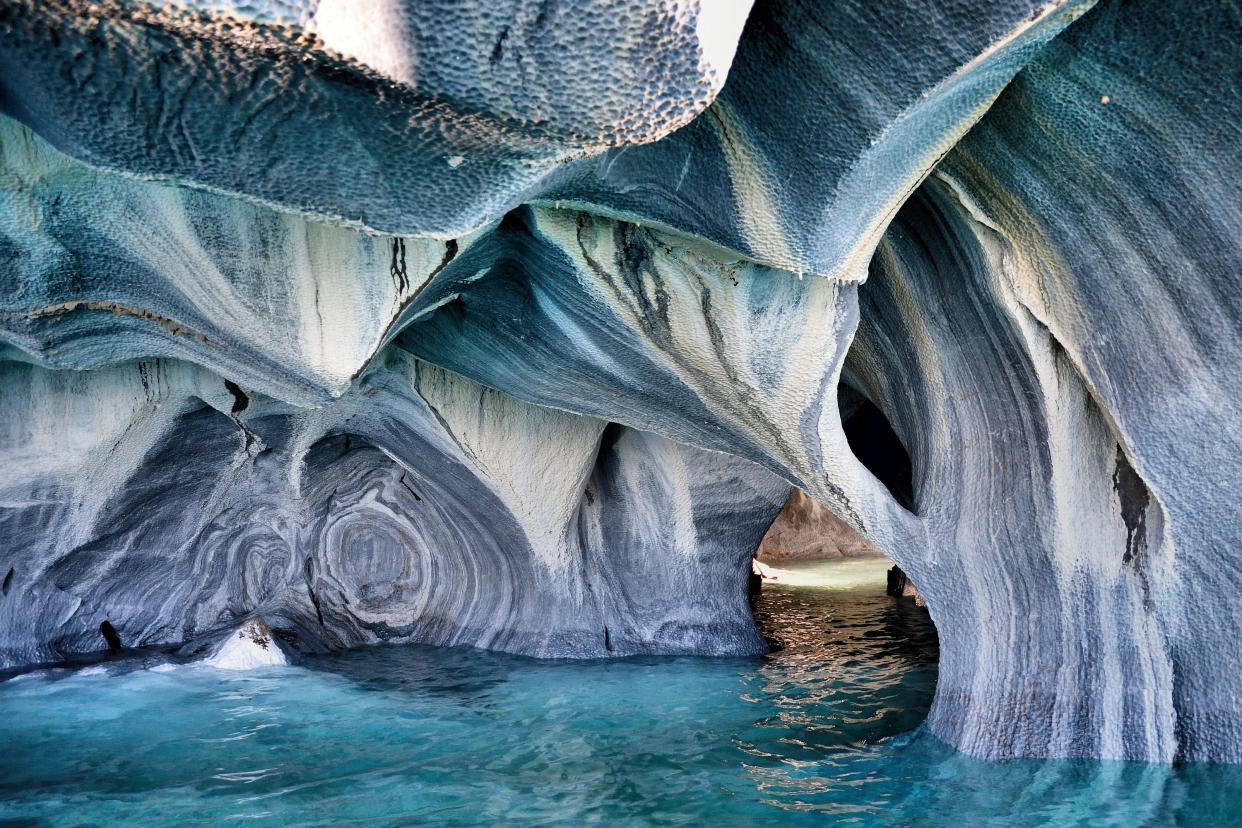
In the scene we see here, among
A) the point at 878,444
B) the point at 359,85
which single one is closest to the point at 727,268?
the point at 359,85

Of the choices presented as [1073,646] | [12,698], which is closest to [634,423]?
[1073,646]

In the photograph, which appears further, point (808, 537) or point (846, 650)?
point (808, 537)

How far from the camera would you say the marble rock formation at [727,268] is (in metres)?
2.12

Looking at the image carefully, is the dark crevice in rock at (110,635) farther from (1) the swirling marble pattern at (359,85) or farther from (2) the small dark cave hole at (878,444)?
(2) the small dark cave hole at (878,444)

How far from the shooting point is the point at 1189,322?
141 inches

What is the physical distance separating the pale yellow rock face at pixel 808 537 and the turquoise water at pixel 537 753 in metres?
A: 8.74

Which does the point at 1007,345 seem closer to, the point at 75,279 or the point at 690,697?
the point at 690,697

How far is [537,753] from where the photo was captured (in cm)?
443

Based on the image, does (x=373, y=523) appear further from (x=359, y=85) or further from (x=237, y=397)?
(x=359, y=85)

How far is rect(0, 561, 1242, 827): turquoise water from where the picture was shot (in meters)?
3.63

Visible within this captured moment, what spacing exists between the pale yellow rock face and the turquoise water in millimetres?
8743

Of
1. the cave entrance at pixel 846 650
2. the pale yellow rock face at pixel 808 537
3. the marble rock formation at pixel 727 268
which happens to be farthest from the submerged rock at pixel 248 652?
the pale yellow rock face at pixel 808 537

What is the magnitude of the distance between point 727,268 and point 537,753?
2480 millimetres

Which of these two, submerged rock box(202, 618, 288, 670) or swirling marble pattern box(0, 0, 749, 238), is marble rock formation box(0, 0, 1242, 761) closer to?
swirling marble pattern box(0, 0, 749, 238)
